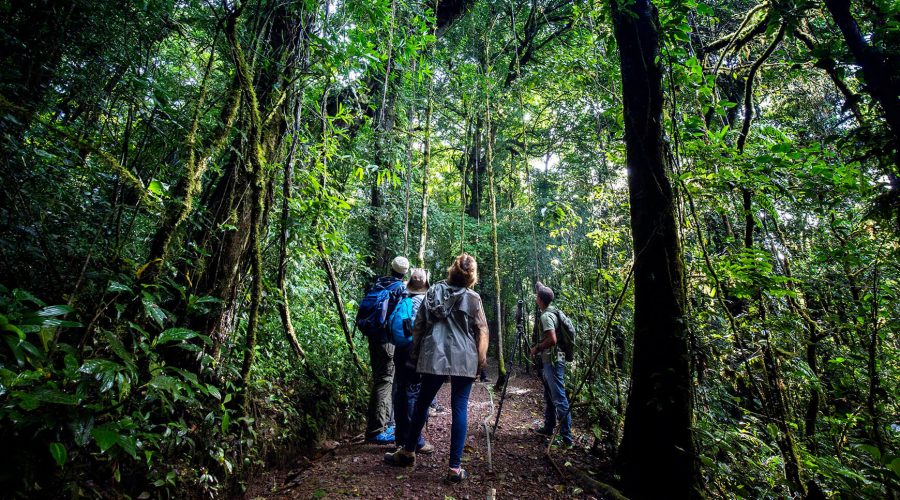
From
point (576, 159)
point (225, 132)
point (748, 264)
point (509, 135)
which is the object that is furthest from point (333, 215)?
point (509, 135)

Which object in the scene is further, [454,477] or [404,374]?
[404,374]

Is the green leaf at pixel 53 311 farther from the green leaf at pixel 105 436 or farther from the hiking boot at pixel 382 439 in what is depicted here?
the hiking boot at pixel 382 439

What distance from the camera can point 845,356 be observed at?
387 centimetres

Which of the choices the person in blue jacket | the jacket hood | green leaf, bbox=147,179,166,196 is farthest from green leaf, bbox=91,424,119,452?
the person in blue jacket

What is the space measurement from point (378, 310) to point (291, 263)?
139cm

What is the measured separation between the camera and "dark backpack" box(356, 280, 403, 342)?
13.3ft

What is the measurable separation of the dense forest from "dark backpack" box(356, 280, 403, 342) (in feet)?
2.40

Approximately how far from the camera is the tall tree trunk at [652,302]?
2.75m

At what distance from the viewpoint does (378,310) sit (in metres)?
4.06

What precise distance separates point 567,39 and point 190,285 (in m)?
11.8

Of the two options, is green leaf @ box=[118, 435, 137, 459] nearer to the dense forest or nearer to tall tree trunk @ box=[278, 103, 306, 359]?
the dense forest

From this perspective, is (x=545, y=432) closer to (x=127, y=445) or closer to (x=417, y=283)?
(x=417, y=283)

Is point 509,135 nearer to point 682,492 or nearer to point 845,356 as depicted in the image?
point 845,356

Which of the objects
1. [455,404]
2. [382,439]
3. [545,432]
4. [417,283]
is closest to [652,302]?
[455,404]
